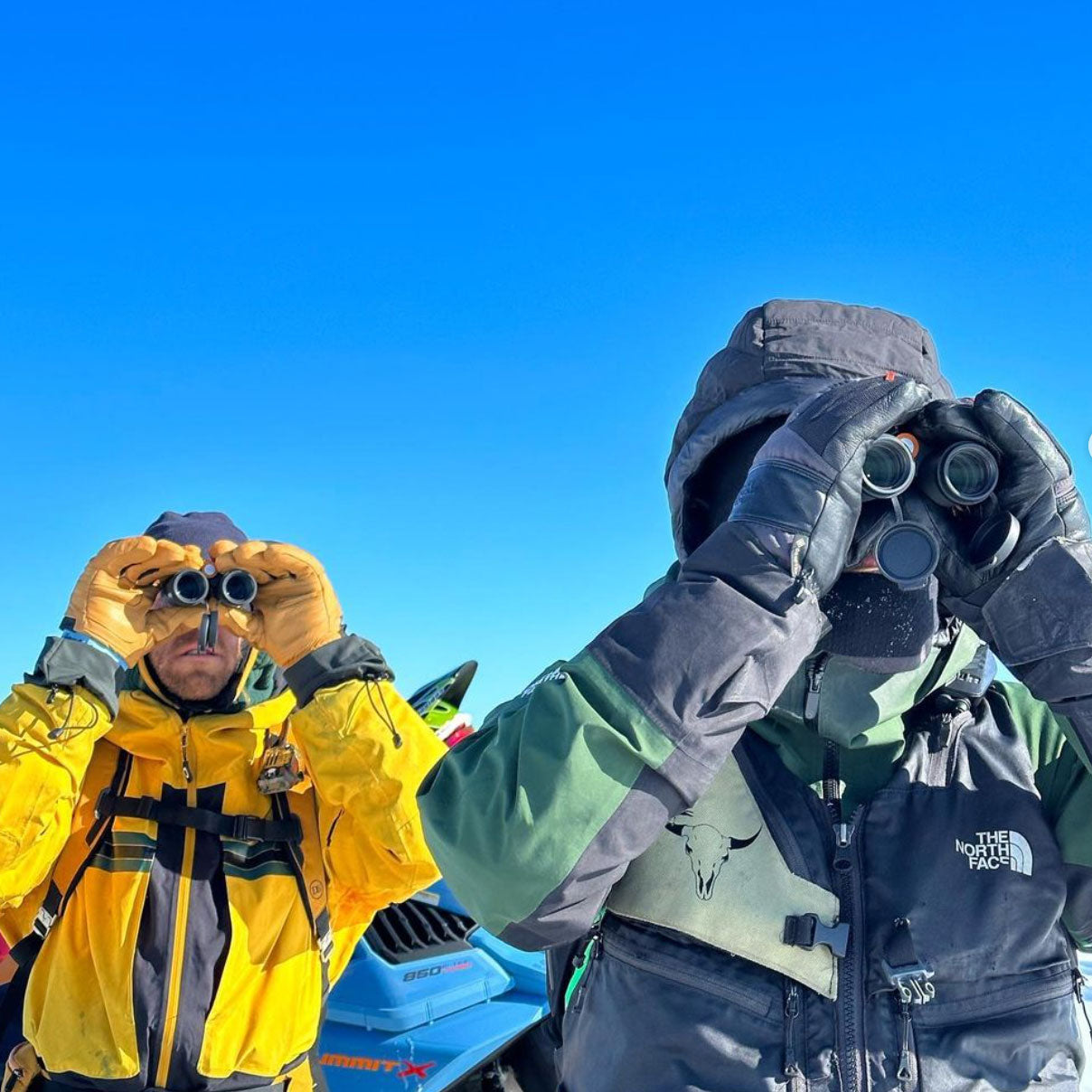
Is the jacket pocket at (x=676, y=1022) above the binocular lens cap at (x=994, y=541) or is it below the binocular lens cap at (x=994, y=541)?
below

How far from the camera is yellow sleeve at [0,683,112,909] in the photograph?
317cm

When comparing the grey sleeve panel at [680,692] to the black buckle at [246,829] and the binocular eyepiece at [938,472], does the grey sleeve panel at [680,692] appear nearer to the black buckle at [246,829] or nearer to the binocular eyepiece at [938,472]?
the binocular eyepiece at [938,472]

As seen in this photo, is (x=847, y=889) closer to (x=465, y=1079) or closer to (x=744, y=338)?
(x=744, y=338)

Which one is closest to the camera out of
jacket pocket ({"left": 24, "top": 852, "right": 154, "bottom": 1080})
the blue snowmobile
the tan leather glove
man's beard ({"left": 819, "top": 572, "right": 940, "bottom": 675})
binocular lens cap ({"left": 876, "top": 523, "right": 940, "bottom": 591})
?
binocular lens cap ({"left": 876, "top": 523, "right": 940, "bottom": 591})

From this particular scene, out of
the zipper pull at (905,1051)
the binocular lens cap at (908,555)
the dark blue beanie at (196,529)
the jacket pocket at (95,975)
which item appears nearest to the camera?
the zipper pull at (905,1051)

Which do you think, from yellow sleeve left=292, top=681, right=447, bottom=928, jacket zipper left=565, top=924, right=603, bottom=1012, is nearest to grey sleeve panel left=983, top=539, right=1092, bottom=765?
jacket zipper left=565, top=924, right=603, bottom=1012

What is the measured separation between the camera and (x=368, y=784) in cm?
329

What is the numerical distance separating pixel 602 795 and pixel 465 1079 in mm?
3625

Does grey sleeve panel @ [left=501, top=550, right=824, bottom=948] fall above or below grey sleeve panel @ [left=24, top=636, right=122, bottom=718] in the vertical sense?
below

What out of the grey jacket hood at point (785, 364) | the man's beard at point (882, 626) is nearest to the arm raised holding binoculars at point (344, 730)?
the grey jacket hood at point (785, 364)

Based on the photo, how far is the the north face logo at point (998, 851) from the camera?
4.86ft

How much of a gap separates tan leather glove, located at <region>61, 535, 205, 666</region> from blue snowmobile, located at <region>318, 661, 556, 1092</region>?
5.12 ft

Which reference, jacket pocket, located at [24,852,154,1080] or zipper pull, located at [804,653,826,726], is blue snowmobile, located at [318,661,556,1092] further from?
zipper pull, located at [804,653,826,726]

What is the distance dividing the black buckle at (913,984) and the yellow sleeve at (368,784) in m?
1.97
